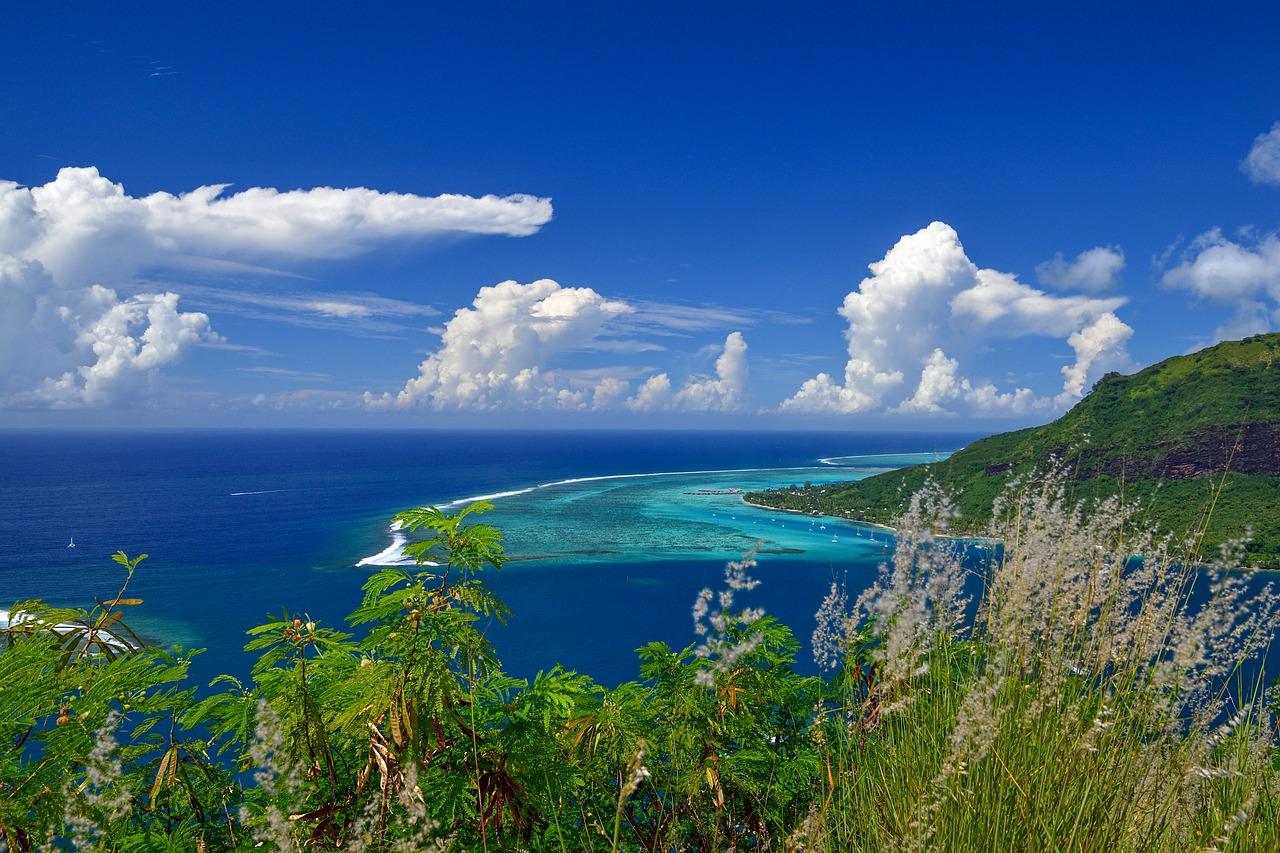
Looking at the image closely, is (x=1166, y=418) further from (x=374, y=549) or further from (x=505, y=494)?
(x=505, y=494)

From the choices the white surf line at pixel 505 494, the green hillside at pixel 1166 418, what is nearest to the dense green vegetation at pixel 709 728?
the white surf line at pixel 505 494

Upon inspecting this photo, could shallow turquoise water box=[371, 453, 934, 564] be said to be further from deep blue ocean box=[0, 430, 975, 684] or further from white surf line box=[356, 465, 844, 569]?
white surf line box=[356, 465, 844, 569]

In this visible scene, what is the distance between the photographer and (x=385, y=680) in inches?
108

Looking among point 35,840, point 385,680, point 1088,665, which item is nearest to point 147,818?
point 35,840

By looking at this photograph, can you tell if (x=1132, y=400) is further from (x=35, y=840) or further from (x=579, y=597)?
(x=35, y=840)

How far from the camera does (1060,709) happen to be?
2.78 m

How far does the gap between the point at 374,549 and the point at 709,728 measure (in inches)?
2893

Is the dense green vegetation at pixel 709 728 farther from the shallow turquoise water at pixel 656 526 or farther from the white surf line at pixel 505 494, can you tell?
the shallow turquoise water at pixel 656 526

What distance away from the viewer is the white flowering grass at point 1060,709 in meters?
2.23

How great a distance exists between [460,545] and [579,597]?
5764 centimetres

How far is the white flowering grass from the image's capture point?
2.23 m

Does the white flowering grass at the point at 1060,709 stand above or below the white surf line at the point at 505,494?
above

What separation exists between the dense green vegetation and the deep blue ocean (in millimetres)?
11678

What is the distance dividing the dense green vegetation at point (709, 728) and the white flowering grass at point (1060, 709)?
2cm
